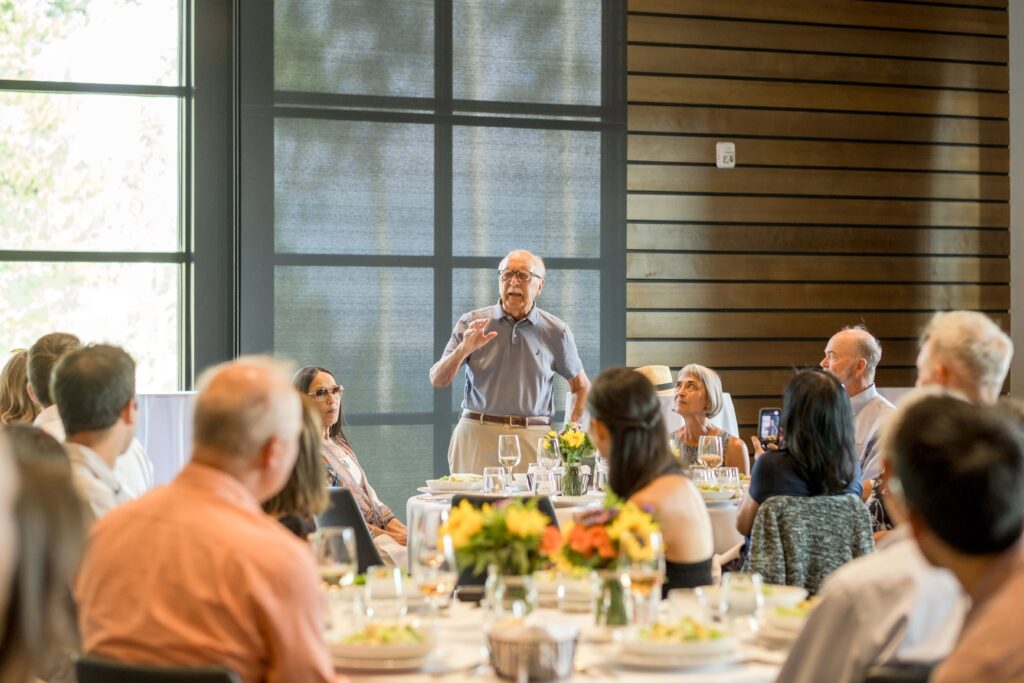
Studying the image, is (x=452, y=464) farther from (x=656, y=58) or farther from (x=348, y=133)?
(x=656, y=58)

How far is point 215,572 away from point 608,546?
2.94ft

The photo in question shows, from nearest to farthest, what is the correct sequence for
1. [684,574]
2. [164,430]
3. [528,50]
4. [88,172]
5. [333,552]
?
[333,552] → [684,574] → [164,430] → [88,172] → [528,50]

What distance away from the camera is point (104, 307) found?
7770mm

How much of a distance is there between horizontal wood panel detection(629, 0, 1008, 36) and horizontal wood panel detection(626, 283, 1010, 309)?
1.82 metres

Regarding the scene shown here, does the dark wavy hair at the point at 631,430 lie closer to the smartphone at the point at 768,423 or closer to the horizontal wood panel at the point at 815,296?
the smartphone at the point at 768,423

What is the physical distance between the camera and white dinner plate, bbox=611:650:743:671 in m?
2.54

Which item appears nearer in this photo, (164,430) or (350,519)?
(350,519)

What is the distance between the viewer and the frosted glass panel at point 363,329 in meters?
7.84

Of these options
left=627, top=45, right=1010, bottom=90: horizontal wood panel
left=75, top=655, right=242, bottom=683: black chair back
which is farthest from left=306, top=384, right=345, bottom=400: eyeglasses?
left=627, top=45, right=1010, bottom=90: horizontal wood panel

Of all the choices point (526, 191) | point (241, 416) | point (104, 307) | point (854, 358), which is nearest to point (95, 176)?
point (104, 307)

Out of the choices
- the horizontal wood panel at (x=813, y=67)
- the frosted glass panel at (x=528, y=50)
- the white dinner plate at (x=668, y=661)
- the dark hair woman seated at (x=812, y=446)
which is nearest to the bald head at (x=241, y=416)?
the white dinner plate at (x=668, y=661)

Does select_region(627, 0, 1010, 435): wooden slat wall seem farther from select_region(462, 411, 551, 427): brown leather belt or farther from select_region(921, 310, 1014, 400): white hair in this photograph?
select_region(921, 310, 1014, 400): white hair

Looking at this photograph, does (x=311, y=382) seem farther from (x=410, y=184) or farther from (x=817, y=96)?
(x=817, y=96)

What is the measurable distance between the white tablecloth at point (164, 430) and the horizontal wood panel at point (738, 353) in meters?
3.00
